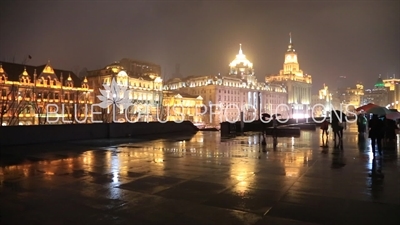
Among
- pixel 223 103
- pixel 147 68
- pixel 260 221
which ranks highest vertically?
pixel 147 68

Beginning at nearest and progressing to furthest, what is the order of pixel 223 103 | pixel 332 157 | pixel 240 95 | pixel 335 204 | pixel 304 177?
pixel 335 204, pixel 304 177, pixel 332 157, pixel 223 103, pixel 240 95

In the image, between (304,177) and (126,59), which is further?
(126,59)

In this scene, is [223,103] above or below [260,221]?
above

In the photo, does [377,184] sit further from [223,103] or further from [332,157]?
[223,103]

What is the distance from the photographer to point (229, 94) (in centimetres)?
13000

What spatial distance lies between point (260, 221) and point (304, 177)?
400 cm

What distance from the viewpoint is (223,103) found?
125 metres

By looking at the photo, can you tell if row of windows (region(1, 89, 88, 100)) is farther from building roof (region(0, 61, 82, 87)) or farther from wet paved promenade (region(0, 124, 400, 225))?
wet paved promenade (region(0, 124, 400, 225))

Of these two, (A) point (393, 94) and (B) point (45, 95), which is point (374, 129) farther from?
(A) point (393, 94)

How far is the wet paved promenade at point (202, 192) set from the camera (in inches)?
224

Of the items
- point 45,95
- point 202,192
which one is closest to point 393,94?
point 45,95

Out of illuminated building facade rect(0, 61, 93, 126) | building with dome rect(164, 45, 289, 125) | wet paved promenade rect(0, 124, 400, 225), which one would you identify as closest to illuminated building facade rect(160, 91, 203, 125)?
building with dome rect(164, 45, 289, 125)

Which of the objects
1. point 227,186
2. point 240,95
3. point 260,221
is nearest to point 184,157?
point 227,186

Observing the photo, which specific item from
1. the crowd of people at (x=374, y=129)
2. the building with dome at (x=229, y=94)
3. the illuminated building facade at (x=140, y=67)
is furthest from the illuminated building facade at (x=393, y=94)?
the crowd of people at (x=374, y=129)
